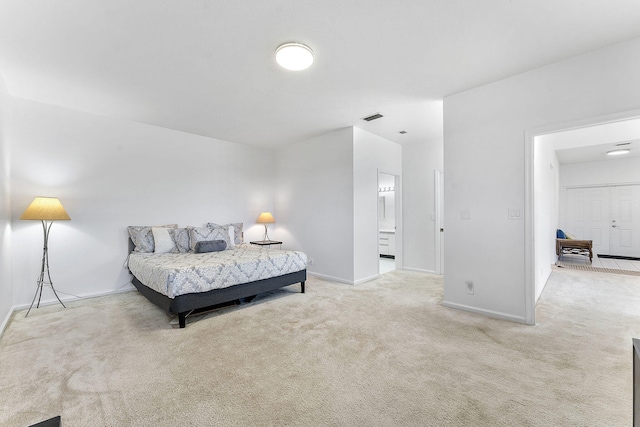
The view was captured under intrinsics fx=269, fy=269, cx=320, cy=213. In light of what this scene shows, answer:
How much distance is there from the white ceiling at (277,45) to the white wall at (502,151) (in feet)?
0.60

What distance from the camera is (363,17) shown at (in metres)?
2.05

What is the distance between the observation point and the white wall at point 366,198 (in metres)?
4.54

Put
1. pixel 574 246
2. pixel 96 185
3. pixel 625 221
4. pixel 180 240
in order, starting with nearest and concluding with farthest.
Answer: pixel 96 185 → pixel 180 240 → pixel 574 246 → pixel 625 221

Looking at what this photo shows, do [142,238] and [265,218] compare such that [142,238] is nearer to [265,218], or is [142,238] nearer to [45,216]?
[45,216]

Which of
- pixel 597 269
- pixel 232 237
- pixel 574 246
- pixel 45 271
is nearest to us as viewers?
pixel 45 271

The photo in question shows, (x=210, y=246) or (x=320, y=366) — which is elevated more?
(x=210, y=246)

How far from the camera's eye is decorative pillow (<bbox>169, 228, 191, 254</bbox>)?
424 centimetres

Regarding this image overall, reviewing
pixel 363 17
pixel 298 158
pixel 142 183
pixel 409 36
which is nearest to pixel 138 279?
pixel 142 183

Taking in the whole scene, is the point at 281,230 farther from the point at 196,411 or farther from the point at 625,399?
the point at 625,399

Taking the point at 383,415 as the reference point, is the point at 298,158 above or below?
above

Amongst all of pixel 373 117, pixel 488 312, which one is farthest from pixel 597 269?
pixel 373 117

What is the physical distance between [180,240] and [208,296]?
168 centimetres

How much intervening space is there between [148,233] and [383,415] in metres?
4.07

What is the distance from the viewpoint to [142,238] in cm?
409
